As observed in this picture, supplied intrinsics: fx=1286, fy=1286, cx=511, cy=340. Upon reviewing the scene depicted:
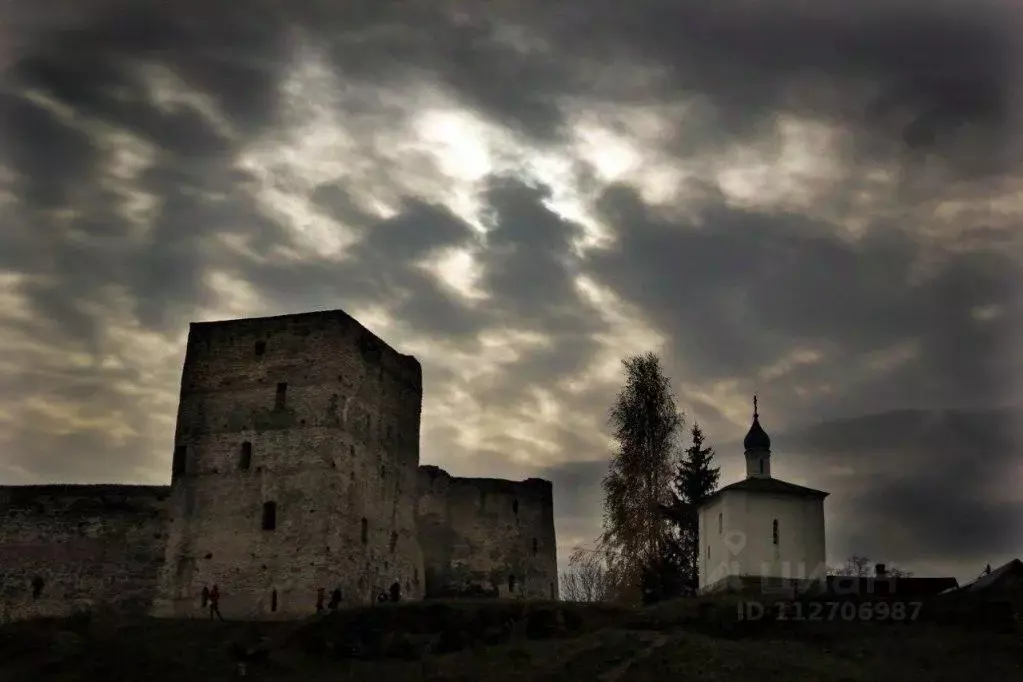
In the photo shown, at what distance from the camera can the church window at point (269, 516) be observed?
1688 inches

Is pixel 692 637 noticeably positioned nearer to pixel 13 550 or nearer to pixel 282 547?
pixel 282 547

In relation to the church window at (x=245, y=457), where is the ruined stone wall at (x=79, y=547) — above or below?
below

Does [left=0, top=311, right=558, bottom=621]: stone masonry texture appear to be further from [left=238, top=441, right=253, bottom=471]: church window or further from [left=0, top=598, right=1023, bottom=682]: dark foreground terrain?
[left=0, top=598, right=1023, bottom=682]: dark foreground terrain

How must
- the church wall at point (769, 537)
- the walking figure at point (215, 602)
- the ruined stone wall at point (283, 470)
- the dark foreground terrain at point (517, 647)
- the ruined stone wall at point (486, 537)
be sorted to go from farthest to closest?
the ruined stone wall at point (486, 537) → the church wall at point (769, 537) → the ruined stone wall at point (283, 470) → the walking figure at point (215, 602) → the dark foreground terrain at point (517, 647)

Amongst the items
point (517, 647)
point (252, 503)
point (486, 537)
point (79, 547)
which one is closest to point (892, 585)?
point (517, 647)

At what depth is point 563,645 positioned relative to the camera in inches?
1437

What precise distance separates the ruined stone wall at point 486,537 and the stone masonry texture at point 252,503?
276 cm

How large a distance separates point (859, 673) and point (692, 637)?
193 inches

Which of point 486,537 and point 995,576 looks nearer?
point 995,576

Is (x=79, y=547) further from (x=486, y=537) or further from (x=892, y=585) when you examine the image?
(x=892, y=585)

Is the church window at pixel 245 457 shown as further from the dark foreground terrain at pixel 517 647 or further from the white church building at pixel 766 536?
the white church building at pixel 766 536

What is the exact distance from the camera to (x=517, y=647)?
121ft

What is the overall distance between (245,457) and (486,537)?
11997mm

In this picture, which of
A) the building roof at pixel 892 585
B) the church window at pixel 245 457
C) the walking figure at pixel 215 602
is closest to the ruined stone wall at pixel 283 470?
the church window at pixel 245 457
